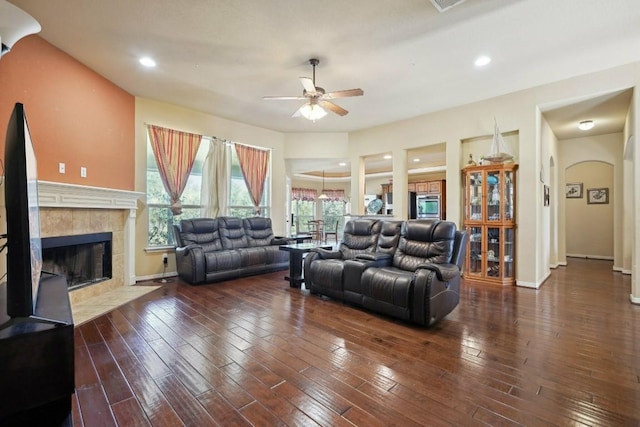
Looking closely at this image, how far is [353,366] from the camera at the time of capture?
86.7 inches

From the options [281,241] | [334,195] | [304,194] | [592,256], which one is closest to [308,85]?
[281,241]

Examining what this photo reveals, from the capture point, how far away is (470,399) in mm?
1824

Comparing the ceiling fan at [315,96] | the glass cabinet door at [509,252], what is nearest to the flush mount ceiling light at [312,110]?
the ceiling fan at [315,96]

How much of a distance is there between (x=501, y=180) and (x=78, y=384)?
5.54 m

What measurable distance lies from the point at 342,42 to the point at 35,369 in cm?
352

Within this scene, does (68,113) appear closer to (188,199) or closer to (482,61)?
(188,199)

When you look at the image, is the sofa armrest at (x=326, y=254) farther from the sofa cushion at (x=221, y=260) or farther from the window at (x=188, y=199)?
the window at (x=188, y=199)

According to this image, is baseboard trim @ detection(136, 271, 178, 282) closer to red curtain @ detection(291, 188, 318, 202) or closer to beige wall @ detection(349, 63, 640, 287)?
beige wall @ detection(349, 63, 640, 287)

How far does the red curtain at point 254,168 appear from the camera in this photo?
625 cm

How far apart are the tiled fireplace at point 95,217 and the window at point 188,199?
457mm

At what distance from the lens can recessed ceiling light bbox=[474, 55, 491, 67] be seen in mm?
3555

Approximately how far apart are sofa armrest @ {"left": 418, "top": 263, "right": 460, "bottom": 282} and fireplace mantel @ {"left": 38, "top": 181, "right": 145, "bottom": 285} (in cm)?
406

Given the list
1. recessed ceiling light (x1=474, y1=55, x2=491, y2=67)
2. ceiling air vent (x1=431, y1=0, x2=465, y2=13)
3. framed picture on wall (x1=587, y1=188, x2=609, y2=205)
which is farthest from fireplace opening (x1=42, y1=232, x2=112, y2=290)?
framed picture on wall (x1=587, y1=188, x2=609, y2=205)

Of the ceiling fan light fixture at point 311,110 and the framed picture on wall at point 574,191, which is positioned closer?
the ceiling fan light fixture at point 311,110
